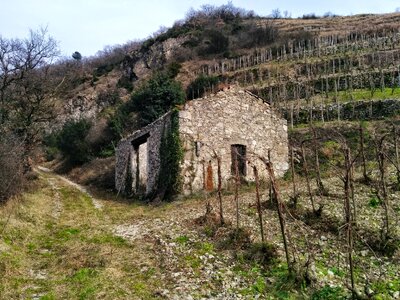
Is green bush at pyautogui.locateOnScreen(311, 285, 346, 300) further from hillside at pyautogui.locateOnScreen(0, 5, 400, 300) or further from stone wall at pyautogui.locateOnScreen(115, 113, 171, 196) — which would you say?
stone wall at pyautogui.locateOnScreen(115, 113, 171, 196)

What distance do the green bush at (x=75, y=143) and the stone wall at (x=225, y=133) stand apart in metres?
18.0

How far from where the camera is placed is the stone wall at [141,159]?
16.3 meters

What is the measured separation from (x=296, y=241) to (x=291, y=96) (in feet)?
97.1

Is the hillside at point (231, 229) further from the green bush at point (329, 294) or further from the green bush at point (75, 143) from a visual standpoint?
the green bush at point (75, 143)

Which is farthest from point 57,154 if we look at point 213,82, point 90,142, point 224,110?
point 224,110

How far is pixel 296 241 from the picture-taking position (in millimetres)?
8562

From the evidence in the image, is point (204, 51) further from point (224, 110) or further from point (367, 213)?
point (367, 213)

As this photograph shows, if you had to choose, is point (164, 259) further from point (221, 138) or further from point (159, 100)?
point (159, 100)

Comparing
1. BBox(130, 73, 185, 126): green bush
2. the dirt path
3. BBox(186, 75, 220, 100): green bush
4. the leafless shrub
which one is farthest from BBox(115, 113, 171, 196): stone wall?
BBox(186, 75, 220, 100): green bush

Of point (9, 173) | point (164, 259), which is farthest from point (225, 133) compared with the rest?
point (164, 259)

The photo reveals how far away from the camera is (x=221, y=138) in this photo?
15953 millimetres

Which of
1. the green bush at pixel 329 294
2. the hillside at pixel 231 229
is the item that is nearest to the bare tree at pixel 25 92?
the hillside at pixel 231 229

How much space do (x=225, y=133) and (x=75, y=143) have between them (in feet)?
64.6

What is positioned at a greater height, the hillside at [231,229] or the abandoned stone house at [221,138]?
the abandoned stone house at [221,138]
